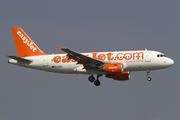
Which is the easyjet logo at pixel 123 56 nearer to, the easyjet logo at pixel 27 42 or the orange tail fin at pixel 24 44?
the orange tail fin at pixel 24 44

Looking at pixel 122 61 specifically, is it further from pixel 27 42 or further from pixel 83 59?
pixel 27 42

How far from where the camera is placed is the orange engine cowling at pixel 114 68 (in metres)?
47.2

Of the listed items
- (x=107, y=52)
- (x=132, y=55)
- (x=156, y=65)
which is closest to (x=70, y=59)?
(x=107, y=52)

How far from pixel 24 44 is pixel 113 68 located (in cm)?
1620

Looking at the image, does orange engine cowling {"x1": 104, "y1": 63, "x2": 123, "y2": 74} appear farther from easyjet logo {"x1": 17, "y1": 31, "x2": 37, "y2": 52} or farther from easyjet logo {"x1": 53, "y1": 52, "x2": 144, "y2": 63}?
easyjet logo {"x1": 17, "y1": 31, "x2": 37, "y2": 52}

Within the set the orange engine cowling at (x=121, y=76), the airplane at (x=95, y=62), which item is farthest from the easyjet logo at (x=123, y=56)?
the orange engine cowling at (x=121, y=76)

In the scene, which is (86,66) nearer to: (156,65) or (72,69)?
(72,69)

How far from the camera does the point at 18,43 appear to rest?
55219mm

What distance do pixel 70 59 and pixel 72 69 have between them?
1.52m

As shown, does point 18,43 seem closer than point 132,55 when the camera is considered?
No

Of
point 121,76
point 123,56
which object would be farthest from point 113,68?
point 121,76

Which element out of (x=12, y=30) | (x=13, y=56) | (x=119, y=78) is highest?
(x=12, y=30)

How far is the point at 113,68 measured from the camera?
47.5 metres

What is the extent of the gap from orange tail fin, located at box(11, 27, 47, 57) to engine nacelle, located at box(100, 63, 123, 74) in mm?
11494
